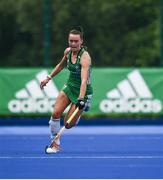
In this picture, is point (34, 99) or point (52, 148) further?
point (34, 99)

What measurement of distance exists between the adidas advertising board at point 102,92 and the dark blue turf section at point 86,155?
1120mm

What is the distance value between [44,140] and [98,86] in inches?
165

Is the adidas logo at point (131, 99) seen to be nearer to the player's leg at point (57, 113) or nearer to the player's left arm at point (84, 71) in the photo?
the player's leg at point (57, 113)

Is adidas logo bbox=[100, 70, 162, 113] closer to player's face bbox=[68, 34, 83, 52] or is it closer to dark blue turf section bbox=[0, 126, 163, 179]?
dark blue turf section bbox=[0, 126, 163, 179]

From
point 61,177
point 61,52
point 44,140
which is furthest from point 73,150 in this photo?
point 61,52

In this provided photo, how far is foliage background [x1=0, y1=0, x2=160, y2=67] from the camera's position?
115ft

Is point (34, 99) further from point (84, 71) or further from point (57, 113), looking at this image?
point (84, 71)

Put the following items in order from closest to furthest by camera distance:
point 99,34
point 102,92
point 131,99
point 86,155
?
point 86,155 < point 131,99 < point 102,92 < point 99,34

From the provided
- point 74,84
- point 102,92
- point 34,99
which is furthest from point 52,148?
point 102,92

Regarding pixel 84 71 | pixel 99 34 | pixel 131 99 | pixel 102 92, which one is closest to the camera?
pixel 84 71

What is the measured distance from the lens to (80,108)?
11.9 m

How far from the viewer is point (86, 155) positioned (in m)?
12.3

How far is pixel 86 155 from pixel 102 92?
6.58m

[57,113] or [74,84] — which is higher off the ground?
[74,84]
